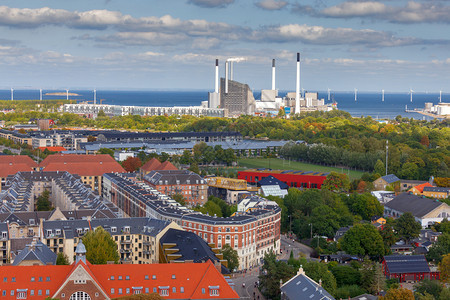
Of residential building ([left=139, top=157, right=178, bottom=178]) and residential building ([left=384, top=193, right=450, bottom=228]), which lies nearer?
residential building ([left=384, top=193, right=450, bottom=228])

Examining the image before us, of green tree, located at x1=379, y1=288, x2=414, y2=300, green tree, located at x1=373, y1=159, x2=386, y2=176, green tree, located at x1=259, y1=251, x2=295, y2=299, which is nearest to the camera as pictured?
green tree, located at x1=379, y1=288, x2=414, y2=300

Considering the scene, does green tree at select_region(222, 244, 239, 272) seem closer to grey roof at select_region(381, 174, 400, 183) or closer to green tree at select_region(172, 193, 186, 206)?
green tree at select_region(172, 193, 186, 206)

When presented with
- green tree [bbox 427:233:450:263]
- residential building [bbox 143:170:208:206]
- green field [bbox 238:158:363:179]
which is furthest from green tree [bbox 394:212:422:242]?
green field [bbox 238:158:363:179]

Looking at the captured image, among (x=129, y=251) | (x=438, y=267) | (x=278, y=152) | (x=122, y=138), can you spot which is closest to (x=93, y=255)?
(x=129, y=251)

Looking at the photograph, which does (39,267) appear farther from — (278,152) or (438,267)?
(278,152)

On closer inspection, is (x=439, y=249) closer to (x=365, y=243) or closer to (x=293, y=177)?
(x=365, y=243)

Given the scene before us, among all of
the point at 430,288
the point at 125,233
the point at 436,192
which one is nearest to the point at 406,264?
the point at 430,288
